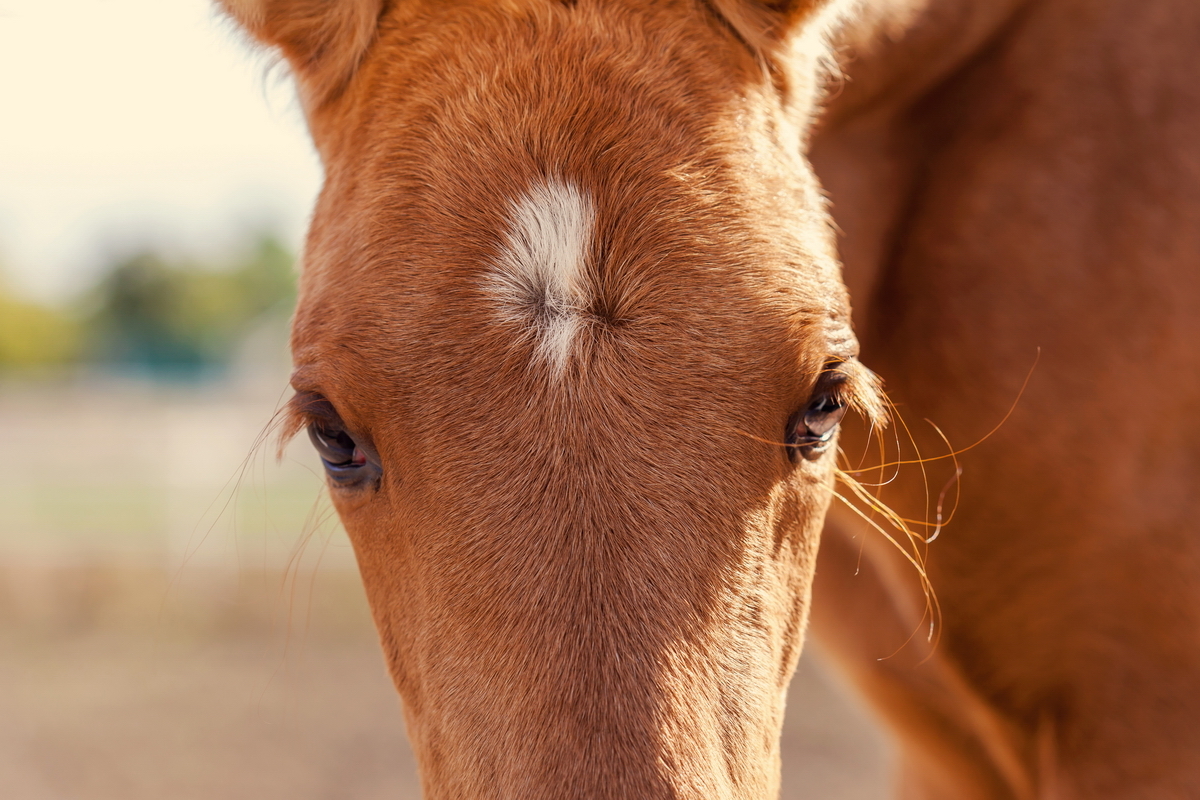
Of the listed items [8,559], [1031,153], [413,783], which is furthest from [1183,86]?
[8,559]

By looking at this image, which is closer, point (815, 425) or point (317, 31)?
point (815, 425)

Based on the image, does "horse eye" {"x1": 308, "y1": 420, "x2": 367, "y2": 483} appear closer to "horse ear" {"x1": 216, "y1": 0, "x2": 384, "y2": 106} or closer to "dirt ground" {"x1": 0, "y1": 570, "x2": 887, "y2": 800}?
"horse ear" {"x1": 216, "y1": 0, "x2": 384, "y2": 106}

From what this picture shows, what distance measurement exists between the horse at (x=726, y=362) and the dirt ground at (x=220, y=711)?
293cm

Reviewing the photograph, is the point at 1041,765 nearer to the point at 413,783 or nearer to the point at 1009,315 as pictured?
the point at 1009,315

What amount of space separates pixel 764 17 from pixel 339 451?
0.95 m

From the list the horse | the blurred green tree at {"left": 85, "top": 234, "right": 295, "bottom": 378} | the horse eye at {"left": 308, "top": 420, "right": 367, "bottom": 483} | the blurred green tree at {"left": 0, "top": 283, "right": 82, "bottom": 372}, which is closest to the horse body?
the horse

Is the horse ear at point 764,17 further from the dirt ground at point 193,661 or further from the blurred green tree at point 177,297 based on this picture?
the blurred green tree at point 177,297

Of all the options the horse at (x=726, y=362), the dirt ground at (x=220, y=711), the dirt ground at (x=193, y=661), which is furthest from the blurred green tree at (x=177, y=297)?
the horse at (x=726, y=362)

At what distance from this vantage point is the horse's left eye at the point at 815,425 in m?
1.39

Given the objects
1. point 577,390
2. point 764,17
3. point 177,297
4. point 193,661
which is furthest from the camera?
point 177,297

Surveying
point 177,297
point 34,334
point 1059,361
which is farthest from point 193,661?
point 177,297

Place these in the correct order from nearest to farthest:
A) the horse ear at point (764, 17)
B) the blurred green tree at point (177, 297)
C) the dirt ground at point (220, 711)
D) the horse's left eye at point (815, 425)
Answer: the horse's left eye at point (815, 425) → the horse ear at point (764, 17) → the dirt ground at point (220, 711) → the blurred green tree at point (177, 297)

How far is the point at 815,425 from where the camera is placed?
4.67 feet

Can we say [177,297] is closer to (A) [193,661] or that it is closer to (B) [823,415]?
(A) [193,661]
